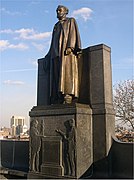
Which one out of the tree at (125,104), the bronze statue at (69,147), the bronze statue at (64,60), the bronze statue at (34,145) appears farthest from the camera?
the tree at (125,104)

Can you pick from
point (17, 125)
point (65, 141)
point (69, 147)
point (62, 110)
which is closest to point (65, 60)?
point (62, 110)

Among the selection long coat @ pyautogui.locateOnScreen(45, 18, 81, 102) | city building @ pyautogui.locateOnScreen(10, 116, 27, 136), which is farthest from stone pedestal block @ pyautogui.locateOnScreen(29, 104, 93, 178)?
city building @ pyautogui.locateOnScreen(10, 116, 27, 136)

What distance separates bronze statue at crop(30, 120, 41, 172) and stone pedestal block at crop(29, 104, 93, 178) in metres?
0.11

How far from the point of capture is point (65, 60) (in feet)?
27.8

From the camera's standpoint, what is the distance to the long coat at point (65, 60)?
8351 mm

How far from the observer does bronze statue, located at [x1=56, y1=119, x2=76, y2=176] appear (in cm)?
715

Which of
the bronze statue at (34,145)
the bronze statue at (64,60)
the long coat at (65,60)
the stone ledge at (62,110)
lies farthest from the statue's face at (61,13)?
the bronze statue at (34,145)

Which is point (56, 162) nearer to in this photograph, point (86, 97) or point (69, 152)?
point (69, 152)

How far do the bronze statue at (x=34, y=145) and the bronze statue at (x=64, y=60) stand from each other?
124cm

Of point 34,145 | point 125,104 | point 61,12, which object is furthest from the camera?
point 125,104

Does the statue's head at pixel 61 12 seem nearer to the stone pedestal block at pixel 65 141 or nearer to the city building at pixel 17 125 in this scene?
the stone pedestal block at pixel 65 141

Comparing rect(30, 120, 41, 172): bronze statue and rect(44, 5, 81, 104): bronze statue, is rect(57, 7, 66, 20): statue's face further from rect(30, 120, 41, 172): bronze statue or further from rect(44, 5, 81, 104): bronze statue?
rect(30, 120, 41, 172): bronze statue

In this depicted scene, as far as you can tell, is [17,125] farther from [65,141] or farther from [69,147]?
[69,147]

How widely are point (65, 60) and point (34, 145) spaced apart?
2.92 m
